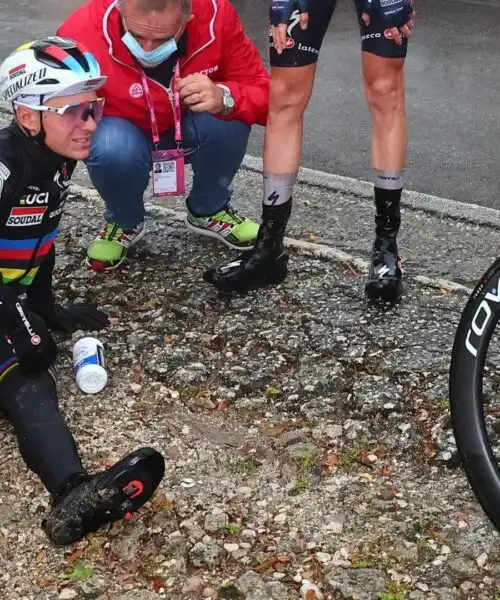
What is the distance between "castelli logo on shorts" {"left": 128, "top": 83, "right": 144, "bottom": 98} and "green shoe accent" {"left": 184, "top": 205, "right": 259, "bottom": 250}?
0.65 m

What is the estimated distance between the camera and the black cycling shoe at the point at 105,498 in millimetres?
2137

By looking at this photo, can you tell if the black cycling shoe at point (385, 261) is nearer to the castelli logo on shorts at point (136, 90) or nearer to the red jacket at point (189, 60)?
the red jacket at point (189, 60)

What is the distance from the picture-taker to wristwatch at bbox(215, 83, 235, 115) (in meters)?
3.18

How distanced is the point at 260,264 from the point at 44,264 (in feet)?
2.59

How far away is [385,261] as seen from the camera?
3.18 m

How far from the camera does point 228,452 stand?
251 centimetres

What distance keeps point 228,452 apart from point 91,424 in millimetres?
424

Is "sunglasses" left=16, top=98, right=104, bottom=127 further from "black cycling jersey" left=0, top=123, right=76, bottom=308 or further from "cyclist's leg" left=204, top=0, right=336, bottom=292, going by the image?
"cyclist's leg" left=204, top=0, right=336, bottom=292

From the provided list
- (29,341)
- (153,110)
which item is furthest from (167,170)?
(29,341)

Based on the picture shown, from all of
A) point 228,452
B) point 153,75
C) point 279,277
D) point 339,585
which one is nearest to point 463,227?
point 279,277

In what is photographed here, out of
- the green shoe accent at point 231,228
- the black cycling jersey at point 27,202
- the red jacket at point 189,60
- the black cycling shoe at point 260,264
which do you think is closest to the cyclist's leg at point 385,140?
the black cycling shoe at point 260,264

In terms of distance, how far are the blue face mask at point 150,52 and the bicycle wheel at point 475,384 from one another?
1662 millimetres

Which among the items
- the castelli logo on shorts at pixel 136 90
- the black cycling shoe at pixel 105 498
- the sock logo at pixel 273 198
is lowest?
the black cycling shoe at pixel 105 498

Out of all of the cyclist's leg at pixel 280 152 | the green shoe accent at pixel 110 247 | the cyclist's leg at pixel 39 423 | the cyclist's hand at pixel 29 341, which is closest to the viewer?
the cyclist's leg at pixel 39 423
